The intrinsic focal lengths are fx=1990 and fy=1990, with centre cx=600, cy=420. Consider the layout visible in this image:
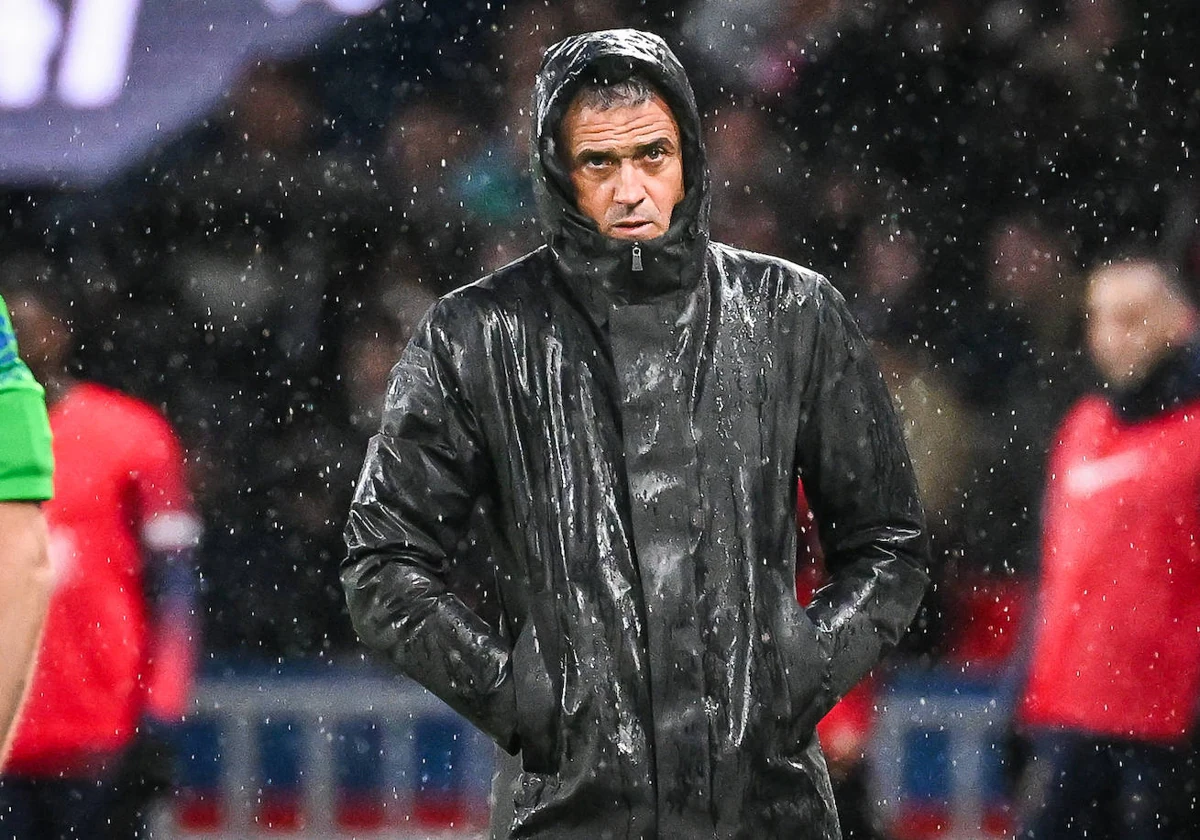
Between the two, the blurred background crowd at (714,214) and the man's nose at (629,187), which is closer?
the man's nose at (629,187)

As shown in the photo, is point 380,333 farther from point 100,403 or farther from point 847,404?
point 847,404

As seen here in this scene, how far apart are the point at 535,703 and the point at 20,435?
107 centimetres

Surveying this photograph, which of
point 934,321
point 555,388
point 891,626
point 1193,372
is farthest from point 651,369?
point 934,321

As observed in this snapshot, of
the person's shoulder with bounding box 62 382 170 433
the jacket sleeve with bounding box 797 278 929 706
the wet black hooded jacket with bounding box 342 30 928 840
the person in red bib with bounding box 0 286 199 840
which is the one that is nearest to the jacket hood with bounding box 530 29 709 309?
the wet black hooded jacket with bounding box 342 30 928 840

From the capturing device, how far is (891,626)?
244 centimetres

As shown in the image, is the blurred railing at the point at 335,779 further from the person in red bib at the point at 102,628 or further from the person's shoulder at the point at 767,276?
the person's shoulder at the point at 767,276

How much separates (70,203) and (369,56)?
2.73 feet

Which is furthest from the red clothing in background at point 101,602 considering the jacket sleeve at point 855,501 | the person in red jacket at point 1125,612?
the jacket sleeve at point 855,501

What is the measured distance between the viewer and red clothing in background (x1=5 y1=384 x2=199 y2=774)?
14.8 feet

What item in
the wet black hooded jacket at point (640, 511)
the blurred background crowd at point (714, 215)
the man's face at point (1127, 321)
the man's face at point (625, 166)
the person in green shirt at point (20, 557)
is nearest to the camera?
the person in green shirt at point (20, 557)

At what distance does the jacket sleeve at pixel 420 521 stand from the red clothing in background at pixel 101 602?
228 centimetres

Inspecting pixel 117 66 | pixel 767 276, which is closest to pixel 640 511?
pixel 767 276

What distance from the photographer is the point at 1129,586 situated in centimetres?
438

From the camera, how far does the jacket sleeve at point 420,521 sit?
7.66 ft
